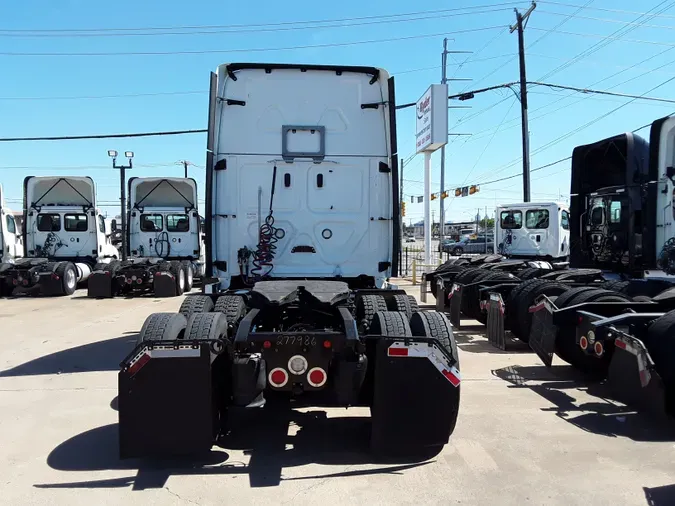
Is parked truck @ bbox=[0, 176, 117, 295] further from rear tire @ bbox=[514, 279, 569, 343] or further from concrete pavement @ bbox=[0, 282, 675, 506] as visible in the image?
rear tire @ bbox=[514, 279, 569, 343]

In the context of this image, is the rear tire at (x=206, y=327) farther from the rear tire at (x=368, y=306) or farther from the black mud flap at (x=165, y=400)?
the rear tire at (x=368, y=306)

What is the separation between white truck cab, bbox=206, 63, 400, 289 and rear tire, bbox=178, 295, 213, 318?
37.1 inches

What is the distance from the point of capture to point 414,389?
13.1 feet

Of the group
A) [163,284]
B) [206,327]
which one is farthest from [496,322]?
[163,284]

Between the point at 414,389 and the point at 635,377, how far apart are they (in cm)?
201

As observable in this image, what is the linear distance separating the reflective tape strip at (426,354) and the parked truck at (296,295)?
0.4 inches

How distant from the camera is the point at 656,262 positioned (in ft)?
23.8

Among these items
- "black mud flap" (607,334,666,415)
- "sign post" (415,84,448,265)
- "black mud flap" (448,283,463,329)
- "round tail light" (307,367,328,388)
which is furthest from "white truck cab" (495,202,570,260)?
"round tail light" (307,367,328,388)

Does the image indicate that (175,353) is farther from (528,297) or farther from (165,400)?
(528,297)

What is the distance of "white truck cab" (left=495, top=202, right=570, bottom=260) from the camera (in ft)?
51.8

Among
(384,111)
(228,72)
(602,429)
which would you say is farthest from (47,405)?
(602,429)

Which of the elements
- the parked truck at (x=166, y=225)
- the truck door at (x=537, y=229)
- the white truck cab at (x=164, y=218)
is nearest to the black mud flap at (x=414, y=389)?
the truck door at (x=537, y=229)

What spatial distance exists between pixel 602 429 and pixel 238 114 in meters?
5.03

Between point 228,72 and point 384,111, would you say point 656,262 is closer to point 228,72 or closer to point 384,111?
point 384,111
